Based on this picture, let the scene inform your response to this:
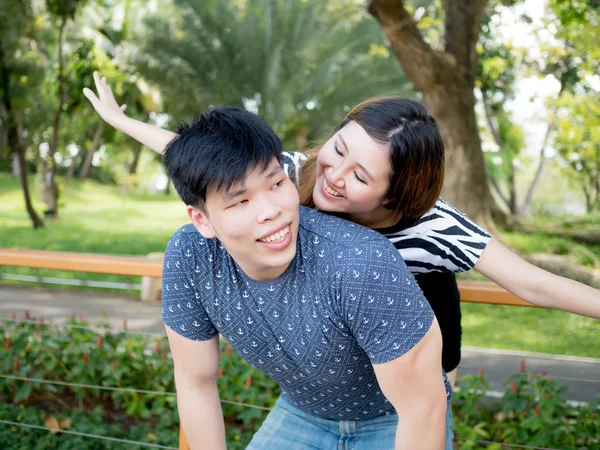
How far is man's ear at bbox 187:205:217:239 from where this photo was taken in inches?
61.1

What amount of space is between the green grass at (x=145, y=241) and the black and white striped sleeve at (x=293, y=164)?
4545mm

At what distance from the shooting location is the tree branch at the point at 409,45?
22.6 feet

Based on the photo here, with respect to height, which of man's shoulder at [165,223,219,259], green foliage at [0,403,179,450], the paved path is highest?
man's shoulder at [165,223,219,259]

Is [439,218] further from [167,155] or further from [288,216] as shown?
[167,155]

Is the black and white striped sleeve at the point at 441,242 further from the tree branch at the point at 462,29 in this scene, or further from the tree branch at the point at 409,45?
the tree branch at the point at 462,29

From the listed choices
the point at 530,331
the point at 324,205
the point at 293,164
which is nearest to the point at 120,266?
the point at 293,164

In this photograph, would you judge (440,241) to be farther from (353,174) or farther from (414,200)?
(353,174)

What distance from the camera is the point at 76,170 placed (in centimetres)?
3122

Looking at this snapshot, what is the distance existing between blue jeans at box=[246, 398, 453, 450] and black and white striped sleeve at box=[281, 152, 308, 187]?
26.3 inches

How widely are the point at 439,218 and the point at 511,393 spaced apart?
1.51 meters

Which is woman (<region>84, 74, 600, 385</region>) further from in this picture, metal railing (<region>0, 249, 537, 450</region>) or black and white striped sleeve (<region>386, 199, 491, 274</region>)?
metal railing (<region>0, 249, 537, 450</region>)

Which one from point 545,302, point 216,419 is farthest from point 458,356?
point 216,419

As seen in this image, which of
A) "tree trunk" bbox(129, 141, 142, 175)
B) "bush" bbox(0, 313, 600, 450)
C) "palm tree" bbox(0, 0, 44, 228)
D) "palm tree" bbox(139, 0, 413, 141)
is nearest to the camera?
"bush" bbox(0, 313, 600, 450)

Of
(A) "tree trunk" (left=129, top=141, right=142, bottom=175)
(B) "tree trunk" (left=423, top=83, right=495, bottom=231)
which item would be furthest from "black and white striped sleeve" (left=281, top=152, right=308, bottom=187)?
(A) "tree trunk" (left=129, top=141, right=142, bottom=175)
